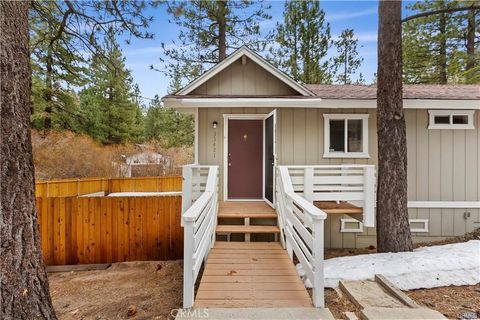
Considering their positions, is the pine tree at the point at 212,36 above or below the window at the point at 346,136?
above

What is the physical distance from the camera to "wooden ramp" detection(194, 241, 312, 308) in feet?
9.59

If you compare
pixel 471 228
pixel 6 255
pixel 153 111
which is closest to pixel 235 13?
pixel 471 228

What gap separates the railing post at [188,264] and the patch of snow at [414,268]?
1.84 metres

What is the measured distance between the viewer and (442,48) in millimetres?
13578

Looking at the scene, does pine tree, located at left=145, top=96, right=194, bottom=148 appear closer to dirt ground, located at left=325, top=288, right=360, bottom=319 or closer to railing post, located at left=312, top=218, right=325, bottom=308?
dirt ground, located at left=325, top=288, right=360, bottom=319

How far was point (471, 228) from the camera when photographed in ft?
21.0

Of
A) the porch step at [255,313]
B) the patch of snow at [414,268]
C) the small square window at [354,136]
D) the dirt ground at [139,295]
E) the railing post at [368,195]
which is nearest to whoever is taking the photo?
the porch step at [255,313]

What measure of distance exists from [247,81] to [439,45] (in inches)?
489

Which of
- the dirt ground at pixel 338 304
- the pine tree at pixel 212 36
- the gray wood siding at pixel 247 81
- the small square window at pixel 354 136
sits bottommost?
the dirt ground at pixel 338 304

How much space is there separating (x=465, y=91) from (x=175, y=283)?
8.09 meters

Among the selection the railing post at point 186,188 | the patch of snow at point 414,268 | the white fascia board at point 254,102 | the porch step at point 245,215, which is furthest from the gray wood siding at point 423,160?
the railing post at point 186,188

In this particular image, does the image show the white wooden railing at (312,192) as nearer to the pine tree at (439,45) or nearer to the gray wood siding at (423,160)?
the gray wood siding at (423,160)

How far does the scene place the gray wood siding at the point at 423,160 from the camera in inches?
251

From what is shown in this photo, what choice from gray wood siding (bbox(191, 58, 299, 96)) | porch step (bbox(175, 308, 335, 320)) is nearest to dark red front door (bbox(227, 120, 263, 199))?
gray wood siding (bbox(191, 58, 299, 96))
